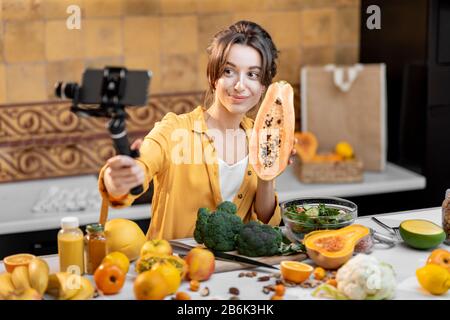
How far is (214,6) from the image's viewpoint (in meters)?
3.37

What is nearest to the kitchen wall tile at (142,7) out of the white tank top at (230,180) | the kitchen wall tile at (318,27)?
the kitchen wall tile at (318,27)

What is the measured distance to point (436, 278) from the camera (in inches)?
61.6

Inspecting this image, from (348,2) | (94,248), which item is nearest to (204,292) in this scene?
(94,248)

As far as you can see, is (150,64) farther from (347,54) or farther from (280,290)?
(280,290)

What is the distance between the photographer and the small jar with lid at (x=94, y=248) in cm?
169

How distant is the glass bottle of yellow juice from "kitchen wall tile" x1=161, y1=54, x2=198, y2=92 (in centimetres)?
175

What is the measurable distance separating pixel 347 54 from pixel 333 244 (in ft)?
6.82

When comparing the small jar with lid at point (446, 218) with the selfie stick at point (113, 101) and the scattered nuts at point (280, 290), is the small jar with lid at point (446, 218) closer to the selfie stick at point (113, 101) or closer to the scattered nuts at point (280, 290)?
the scattered nuts at point (280, 290)

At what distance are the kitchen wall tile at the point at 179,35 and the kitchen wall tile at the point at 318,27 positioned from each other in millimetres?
544

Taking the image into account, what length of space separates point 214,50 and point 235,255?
1.95 feet

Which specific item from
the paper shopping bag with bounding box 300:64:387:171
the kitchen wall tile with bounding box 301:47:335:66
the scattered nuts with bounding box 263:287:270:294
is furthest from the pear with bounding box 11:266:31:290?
the kitchen wall tile with bounding box 301:47:335:66

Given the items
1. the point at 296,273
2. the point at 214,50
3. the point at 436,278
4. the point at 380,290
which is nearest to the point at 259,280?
the point at 296,273

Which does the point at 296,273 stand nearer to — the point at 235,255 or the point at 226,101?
the point at 235,255

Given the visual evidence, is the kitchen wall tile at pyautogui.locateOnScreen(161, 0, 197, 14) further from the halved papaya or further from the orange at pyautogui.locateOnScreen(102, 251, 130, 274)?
the orange at pyautogui.locateOnScreen(102, 251, 130, 274)
